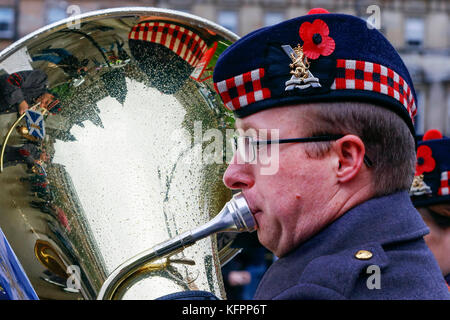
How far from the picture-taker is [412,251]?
52.4 inches

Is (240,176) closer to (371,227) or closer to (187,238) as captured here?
(187,238)

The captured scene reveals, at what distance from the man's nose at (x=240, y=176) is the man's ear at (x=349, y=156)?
0.21m

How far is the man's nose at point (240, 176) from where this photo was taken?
1481 millimetres

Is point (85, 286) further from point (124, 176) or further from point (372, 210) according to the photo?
point (372, 210)

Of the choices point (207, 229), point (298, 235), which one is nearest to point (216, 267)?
point (207, 229)

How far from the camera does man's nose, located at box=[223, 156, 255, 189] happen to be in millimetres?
1481

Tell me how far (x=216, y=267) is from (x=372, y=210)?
629 millimetres

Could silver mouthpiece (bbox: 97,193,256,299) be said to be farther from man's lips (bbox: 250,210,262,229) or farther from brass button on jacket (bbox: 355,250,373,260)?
brass button on jacket (bbox: 355,250,373,260)

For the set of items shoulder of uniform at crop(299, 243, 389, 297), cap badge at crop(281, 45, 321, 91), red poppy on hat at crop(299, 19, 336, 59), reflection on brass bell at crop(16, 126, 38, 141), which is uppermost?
red poppy on hat at crop(299, 19, 336, 59)

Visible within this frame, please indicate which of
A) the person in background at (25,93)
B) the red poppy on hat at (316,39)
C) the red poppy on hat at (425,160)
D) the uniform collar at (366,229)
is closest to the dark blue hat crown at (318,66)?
the red poppy on hat at (316,39)

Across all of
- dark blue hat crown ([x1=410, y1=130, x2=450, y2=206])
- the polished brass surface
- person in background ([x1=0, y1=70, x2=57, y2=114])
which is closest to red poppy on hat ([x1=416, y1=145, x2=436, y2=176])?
dark blue hat crown ([x1=410, y1=130, x2=450, y2=206])

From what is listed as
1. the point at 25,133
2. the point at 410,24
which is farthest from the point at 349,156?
the point at 410,24

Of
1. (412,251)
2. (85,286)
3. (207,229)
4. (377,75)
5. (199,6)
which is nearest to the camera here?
(412,251)

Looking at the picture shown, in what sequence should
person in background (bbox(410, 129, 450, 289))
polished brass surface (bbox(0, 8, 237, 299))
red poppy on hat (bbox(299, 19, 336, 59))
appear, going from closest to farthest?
1. red poppy on hat (bbox(299, 19, 336, 59))
2. polished brass surface (bbox(0, 8, 237, 299))
3. person in background (bbox(410, 129, 450, 289))
